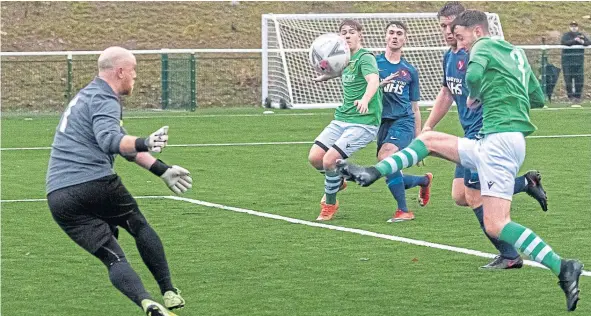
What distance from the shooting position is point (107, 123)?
7.54m

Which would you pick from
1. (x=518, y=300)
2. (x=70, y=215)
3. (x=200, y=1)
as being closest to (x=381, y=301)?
(x=518, y=300)

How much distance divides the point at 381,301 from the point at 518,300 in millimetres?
898

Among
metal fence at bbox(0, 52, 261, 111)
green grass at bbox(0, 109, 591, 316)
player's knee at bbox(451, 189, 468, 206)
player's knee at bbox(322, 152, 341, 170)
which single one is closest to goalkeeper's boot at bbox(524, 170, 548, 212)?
green grass at bbox(0, 109, 591, 316)

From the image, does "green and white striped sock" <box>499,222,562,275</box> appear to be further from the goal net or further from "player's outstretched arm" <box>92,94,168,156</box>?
the goal net

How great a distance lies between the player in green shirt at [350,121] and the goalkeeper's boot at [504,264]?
2.72m

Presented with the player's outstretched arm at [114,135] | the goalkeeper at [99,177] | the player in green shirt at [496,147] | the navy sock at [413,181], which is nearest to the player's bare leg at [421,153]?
the player in green shirt at [496,147]

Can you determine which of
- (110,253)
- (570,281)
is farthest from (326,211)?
(110,253)

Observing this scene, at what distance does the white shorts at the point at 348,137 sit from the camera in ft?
39.4

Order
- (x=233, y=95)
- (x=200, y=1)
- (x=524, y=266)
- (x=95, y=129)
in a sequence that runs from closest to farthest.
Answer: (x=95, y=129) → (x=524, y=266) → (x=233, y=95) → (x=200, y=1)

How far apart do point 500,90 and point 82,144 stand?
2.75m

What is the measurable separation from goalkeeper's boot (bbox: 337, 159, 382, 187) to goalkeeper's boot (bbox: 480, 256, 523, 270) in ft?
5.31

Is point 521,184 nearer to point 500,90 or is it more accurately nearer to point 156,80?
point 500,90

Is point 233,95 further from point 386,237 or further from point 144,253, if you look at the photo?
point 144,253

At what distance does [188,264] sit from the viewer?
1000cm
